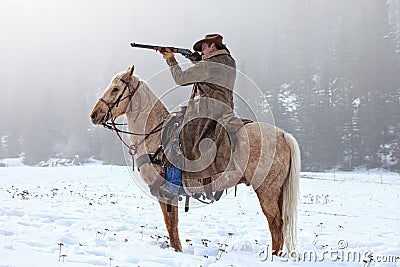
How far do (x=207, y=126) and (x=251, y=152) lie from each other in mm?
828

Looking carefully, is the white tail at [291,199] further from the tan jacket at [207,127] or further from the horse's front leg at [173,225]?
the horse's front leg at [173,225]

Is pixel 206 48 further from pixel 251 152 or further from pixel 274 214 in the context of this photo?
pixel 274 214

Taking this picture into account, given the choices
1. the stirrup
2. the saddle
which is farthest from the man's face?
the stirrup

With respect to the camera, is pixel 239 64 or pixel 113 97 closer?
pixel 113 97

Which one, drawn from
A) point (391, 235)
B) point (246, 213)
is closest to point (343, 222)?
point (391, 235)

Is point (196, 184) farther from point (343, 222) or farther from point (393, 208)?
point (393, 208)

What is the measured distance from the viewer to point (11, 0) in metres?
134

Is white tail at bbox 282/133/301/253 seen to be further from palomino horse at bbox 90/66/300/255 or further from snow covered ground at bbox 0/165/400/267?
snow covered ground at bbox 0/165/400/267

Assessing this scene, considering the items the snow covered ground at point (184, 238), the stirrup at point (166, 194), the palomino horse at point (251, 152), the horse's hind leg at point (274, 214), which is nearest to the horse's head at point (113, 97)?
the palomino horse at point (251, 152)

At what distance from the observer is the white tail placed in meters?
5.87

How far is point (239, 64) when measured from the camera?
261 ft

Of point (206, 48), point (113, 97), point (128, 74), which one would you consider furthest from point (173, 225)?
point (206, 48)

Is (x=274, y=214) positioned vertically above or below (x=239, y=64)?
below

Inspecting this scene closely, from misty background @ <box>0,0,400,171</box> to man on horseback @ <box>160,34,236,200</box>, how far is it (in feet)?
80.9
